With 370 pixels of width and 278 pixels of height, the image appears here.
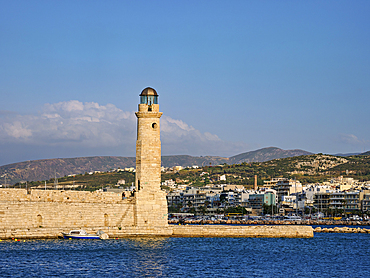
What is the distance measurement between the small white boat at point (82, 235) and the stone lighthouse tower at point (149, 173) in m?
2.73

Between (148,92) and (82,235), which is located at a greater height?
(148,92)

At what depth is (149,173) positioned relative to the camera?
35625 mm

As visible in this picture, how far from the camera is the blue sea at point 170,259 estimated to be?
25047 millimetres

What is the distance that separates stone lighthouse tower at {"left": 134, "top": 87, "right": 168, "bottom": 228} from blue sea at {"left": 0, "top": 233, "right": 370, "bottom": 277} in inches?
56.5

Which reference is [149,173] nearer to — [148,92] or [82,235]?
[148,92]

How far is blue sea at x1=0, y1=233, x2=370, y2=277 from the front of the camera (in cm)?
2505

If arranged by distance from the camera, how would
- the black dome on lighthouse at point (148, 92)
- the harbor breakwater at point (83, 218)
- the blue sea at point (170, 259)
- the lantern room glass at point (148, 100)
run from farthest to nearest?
the black dome on lighthouse at point (148, 92)
the lantern room glass at point (148, 100)
the harbor breakwater at point (83, 218)
the blue sea at point (170, 259)

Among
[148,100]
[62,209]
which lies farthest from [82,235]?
[148,100]

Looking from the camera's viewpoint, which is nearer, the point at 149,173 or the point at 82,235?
the point at 82,235

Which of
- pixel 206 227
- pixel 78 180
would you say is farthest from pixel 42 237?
pixel 78 180

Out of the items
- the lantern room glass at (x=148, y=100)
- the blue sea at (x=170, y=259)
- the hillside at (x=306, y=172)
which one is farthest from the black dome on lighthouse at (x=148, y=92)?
the hillside at (x=306, y=172)

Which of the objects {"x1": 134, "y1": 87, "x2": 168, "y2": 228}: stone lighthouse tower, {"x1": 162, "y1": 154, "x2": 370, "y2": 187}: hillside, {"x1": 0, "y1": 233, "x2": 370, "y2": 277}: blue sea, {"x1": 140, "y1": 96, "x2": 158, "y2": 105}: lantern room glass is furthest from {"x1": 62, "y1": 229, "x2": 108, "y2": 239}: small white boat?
{"x1": 162, "y1": 154, "x2": 370, "y2": 187}: hillside

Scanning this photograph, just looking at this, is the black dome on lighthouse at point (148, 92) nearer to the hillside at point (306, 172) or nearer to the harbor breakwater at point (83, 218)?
the harbor breakwater at point (83, 218)

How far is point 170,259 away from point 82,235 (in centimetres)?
612
